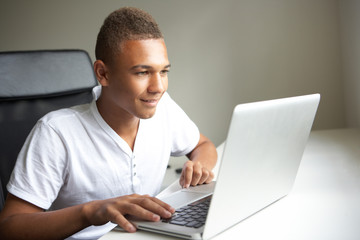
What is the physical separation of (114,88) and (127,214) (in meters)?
0.34

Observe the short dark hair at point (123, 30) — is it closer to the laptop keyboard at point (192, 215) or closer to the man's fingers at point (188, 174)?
the man's fingers at point (188, 174)

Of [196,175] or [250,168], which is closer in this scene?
[250,168]

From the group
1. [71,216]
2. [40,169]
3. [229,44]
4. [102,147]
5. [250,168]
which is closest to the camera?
[250,168]

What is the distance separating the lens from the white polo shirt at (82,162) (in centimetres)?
92

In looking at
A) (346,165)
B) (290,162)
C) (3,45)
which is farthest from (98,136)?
(3,45)

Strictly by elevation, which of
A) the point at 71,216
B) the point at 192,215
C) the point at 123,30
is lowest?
the point at 71,216

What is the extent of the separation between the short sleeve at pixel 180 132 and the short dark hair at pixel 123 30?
31 cm

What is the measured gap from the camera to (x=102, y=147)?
1.05 m

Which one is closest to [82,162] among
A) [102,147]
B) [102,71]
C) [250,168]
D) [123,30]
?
[102,147]

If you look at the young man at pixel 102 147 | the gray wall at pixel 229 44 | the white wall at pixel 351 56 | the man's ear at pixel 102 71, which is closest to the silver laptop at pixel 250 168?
the young man at pixel 102 147

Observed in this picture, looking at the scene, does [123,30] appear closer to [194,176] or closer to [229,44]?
[194,176]

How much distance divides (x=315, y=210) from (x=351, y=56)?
1191 millimetres

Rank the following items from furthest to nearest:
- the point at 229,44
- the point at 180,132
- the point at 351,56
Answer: the point at 229,44
the point at 351,56
the point at 180,132

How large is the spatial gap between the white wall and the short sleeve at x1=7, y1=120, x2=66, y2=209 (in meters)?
1.19
